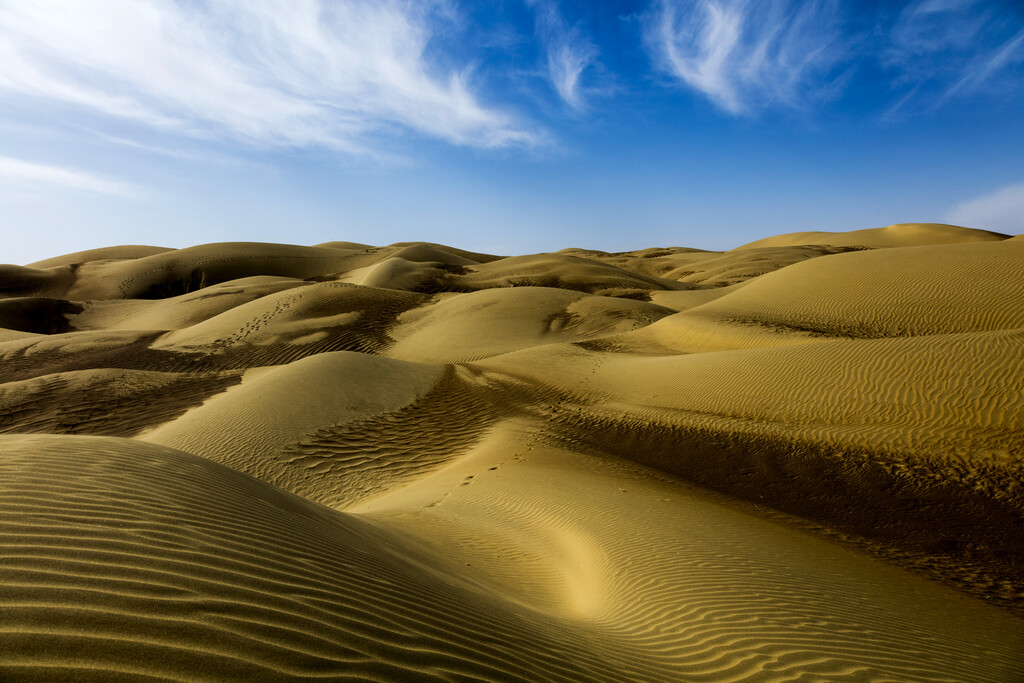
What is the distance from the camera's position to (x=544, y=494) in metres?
8.19

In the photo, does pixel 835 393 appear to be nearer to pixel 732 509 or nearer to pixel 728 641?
pixel 732 509

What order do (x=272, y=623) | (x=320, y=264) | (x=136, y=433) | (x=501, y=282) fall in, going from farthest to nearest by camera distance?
(x=320, y=264), (x=501, y=282), (x=136, y=433), (x=272, y=623)

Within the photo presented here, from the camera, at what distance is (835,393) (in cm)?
1159

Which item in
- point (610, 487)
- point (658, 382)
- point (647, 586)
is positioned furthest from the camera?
point (658, 382)

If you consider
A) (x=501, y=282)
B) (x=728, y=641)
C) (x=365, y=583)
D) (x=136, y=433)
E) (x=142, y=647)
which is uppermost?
(x=501, y=282)

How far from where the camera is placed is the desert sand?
2.31 m

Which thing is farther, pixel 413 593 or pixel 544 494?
pixel 544 494

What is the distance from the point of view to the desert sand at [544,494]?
91.0 inches

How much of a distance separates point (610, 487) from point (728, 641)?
14.4ft

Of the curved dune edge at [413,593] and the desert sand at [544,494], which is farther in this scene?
the desert sand at [544,494]

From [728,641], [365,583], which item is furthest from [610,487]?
[365,583]

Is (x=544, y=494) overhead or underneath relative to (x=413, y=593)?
underneath

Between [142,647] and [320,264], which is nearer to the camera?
[142,647]

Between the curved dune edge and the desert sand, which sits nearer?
the curved dune edge
